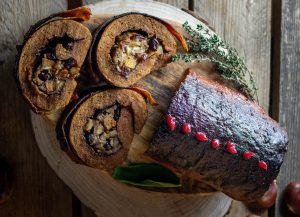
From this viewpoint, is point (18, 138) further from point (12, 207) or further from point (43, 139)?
point (12, 207)

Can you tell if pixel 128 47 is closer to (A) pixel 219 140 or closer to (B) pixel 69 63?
(B) pixel 69 63

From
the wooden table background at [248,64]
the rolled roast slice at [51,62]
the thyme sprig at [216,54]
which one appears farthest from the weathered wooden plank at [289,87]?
the rolled roast slice at [51,62]

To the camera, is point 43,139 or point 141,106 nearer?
point 141,106

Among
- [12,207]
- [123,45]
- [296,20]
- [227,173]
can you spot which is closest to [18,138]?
[12,207]

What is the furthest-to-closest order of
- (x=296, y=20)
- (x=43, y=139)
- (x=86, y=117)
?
(x=296, y=20), (x=43, y=139), (x=86, y=117)

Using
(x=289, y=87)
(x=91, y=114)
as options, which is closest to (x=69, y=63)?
(x=91, y=114)

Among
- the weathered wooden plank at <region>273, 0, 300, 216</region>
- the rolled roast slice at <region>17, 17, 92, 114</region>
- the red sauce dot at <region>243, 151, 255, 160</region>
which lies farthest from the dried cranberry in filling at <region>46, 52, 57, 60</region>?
the weathered wooden plank at <region>273, 0, 300, 216</region>
